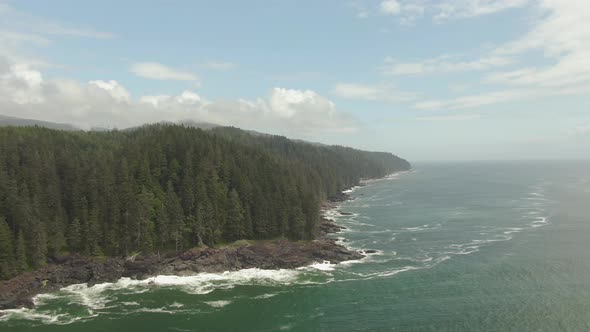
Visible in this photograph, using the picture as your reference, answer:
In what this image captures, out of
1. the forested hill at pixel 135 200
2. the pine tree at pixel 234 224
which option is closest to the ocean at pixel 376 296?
the forested hill at pixel 135 200

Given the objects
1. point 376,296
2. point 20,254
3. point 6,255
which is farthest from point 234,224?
point 6,255

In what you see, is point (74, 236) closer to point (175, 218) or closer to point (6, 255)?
point (6, 255)

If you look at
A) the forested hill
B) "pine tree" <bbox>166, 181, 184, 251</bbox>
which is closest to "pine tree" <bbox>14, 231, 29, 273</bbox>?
the forested hill

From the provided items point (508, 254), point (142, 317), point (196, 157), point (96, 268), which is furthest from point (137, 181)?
point (508, 254)

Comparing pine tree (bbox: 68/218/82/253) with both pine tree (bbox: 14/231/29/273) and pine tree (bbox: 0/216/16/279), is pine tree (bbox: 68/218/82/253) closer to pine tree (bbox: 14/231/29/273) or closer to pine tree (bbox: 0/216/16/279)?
pine tree (bbox: 14/231/29/273)

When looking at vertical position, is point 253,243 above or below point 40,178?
below

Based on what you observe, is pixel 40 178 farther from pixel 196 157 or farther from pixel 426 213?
pixel 426 213
